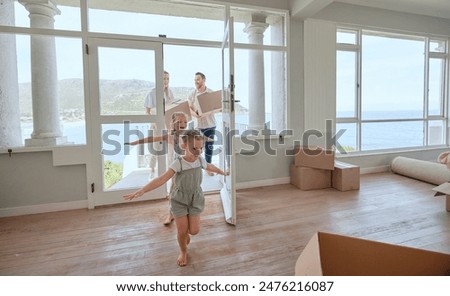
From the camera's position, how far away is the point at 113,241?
218 cm

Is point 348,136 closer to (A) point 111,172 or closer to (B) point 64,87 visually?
(A) point 111,172

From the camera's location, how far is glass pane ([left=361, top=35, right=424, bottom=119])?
452cm

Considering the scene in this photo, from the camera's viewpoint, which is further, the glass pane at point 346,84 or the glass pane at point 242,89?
the glass pane at point 346,84

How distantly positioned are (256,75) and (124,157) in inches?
86.2

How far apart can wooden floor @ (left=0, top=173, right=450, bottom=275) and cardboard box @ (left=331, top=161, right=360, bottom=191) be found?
15cm

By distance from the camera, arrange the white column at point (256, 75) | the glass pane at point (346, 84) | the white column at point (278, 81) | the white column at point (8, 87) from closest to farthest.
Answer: the white column at point (8, 87) < the white column at point (256, 75) < the white column at point (278, 81) < the glass pane at point (346, 84)

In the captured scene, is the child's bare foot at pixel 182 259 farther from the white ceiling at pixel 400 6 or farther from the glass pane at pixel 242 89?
the white ceiling at pixel 400 6

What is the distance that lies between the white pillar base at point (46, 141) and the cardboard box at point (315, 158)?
121 inches

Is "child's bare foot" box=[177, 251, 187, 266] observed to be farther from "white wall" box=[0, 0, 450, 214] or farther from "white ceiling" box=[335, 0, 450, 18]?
"white ceiling" box=[335, 0, 450, 18]

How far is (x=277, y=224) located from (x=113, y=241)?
1506mm

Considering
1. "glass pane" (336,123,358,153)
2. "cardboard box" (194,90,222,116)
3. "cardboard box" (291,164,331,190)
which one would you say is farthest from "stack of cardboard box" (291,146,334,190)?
"cardboard box" (194,90,222,116)

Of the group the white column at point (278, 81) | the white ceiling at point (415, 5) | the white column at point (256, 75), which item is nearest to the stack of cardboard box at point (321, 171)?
the white column at point (278, 81)

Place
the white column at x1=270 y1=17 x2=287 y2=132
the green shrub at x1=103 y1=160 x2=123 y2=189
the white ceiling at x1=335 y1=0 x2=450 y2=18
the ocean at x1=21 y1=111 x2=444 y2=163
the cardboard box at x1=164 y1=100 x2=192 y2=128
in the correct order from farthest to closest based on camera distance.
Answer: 1. the ocean at x1=21 y1=111 x2=444 y2=163
2. the white ceiling at x1=335 y1=0 x2=450 y2=18
3. the white column at x1=270 y1=17 x2=287 y2=132
4. the cardboard box at x1=164 y1=100 x2=192 y2=128
5. the green shrub at x1=103 y1=160 x2=123 y2=189

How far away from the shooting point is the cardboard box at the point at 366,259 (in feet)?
3.19
